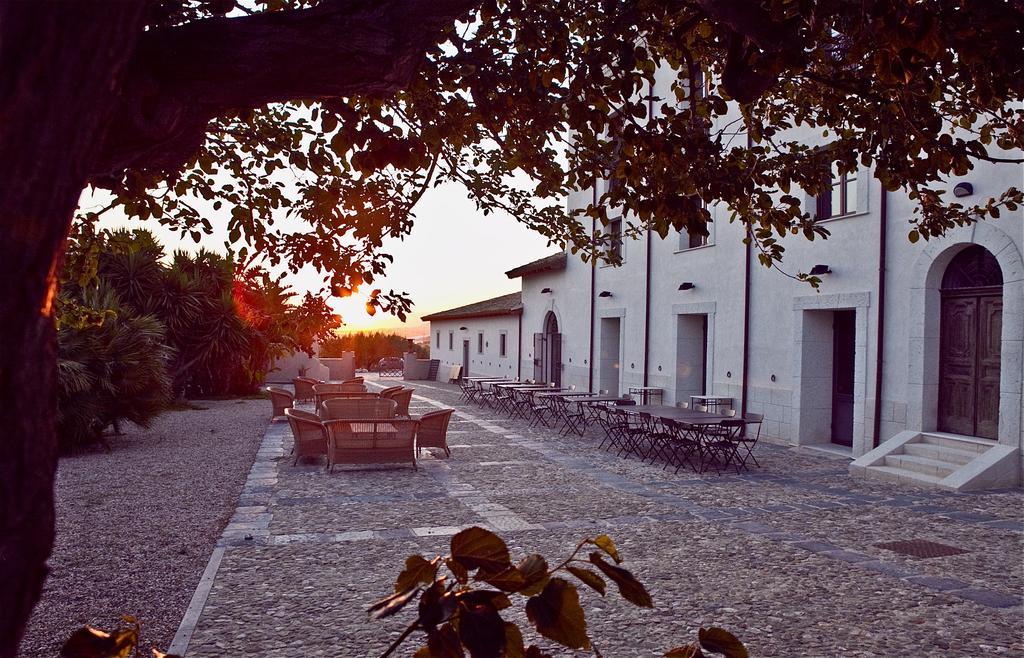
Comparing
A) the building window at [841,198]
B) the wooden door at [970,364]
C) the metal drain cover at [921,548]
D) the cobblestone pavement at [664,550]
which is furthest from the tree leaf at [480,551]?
the building window at [841,198]

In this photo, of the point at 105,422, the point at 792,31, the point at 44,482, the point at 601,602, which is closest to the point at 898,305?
the point at 601,602

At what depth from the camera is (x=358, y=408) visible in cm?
1286

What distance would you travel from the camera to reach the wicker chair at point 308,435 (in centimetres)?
1023

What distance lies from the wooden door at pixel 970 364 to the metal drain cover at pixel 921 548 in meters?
4.10

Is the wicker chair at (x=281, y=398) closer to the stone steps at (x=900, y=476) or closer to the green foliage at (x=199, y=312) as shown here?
the green foliage at (x=199, y=312)

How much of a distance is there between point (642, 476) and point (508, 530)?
351cm

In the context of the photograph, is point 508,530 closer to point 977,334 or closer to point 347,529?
point 347,529

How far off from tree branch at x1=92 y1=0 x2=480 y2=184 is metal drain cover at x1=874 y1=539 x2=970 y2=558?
6486mm

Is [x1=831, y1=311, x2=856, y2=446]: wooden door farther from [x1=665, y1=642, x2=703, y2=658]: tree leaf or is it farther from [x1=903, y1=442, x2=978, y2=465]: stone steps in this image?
[x1=665, y1=642, x2=703, y2=658]: tree leaf

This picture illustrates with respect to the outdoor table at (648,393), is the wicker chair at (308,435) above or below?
below

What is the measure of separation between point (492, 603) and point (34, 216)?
0.88 metres

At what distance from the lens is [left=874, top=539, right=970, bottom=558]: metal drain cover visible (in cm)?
635

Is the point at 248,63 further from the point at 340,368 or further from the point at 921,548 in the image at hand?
the point at 340,368

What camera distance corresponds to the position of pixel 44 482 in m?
1.11
